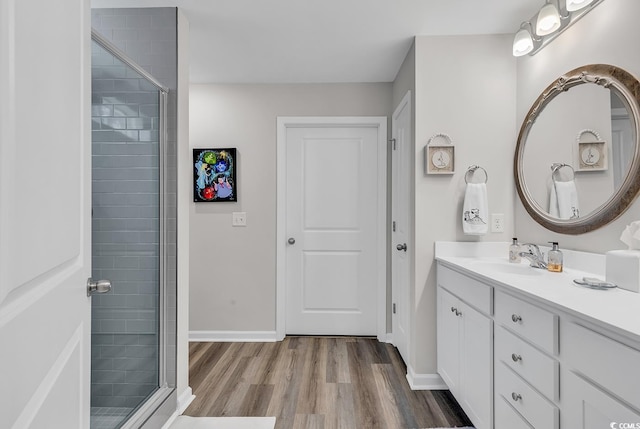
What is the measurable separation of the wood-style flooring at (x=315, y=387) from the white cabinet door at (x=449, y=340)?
0.18 metres

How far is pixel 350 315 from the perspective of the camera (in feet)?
11.0

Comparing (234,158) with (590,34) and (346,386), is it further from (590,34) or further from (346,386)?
(590,34)

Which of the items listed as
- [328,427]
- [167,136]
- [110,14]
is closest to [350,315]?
[328,427]

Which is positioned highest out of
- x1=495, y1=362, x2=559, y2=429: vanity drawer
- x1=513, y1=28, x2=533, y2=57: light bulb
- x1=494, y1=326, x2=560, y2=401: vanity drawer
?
x1=513, y1=28, x2=533, y2=57: light bulb

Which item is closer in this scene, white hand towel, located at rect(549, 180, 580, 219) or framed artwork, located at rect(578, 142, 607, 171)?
framed artwork, located at rect(578, 142, 607, 171)

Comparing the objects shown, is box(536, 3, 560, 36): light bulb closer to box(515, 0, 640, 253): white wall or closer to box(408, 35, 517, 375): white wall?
box(515, 0, 640, 253): white wall

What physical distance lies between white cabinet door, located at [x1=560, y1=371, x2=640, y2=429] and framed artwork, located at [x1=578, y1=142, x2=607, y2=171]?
106 centimetres

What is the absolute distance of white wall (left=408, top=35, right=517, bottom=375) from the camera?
2.38 metres

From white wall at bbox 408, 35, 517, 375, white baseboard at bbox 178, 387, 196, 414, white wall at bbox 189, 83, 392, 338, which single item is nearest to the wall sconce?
white wall at bbox 408, 35, 517, 375

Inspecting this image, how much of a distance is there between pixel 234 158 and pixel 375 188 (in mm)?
1317

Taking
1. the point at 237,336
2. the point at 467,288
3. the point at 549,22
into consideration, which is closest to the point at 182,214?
the point at 237,336

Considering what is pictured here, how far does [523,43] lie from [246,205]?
7.86 ft

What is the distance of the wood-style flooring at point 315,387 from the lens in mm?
2051
